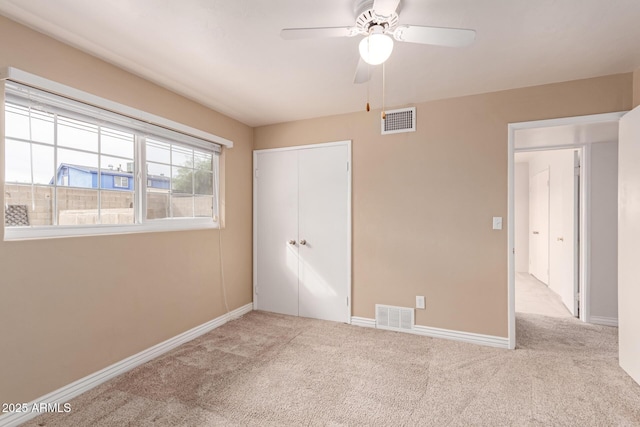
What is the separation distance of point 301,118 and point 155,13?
1.96 m

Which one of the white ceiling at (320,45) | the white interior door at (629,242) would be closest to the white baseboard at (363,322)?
the white interior door at (629,242)

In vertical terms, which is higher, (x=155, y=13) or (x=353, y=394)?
(x=155, y=13)

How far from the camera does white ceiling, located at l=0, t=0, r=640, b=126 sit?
5.19ft

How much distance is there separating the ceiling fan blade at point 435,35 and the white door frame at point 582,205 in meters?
1.54

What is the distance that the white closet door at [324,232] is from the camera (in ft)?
10.8

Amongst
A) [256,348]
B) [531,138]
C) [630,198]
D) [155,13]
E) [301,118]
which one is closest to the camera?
[155,13]

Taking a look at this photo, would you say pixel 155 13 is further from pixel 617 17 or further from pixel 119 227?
pixel 617 17

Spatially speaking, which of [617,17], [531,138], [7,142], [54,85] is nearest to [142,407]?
[7,142]

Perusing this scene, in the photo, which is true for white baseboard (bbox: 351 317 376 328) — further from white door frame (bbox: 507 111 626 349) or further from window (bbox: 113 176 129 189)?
window (bbox: 113 176 129 189)

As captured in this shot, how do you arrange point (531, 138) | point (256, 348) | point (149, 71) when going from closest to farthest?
point (149, 71) < point (256, 348) < point (531, 138)

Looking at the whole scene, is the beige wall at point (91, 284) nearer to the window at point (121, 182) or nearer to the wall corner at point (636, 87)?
the window at point (121, 182)

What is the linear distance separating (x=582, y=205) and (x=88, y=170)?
15.9ft

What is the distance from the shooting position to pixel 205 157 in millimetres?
3162

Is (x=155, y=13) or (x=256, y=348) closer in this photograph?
(x=155, y=13)
